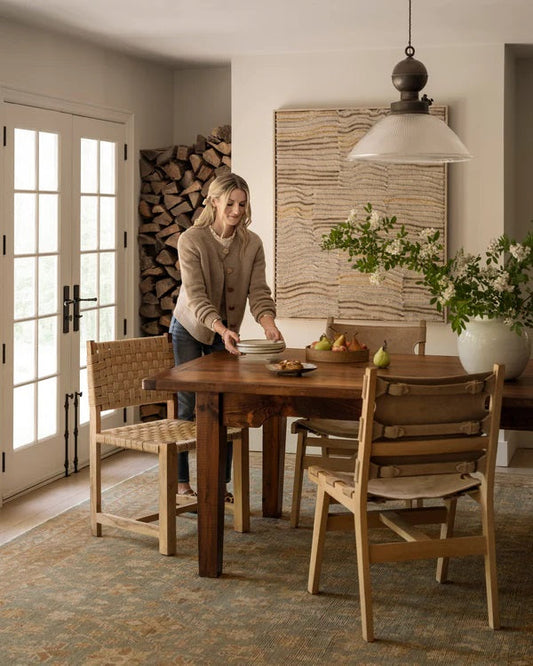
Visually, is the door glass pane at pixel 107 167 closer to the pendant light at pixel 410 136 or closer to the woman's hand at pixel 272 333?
the woman's hand at pixel 272 333

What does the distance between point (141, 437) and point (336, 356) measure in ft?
2.90

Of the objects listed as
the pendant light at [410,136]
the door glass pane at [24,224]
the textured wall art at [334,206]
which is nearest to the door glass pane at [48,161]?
the door glass pane at [24,224]

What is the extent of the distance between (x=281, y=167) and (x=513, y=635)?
3416mm

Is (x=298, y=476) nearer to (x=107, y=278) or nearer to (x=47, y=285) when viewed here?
(x=47, y=285)

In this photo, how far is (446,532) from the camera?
11.9 ft

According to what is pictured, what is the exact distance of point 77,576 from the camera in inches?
149

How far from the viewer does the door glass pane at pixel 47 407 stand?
5379mm

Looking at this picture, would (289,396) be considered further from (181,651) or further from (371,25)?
(371,25)

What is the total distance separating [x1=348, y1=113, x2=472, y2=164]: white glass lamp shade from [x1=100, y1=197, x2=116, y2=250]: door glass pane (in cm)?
271

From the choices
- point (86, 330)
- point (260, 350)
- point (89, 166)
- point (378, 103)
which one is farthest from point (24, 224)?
point (378, 103)

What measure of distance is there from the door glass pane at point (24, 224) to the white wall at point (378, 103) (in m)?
1.40

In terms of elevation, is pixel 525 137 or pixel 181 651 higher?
pixel 525 137

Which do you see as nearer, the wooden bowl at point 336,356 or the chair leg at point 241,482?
the wooden bowl at point 336,356

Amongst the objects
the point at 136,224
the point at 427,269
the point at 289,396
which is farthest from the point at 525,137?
the point at 289,396
